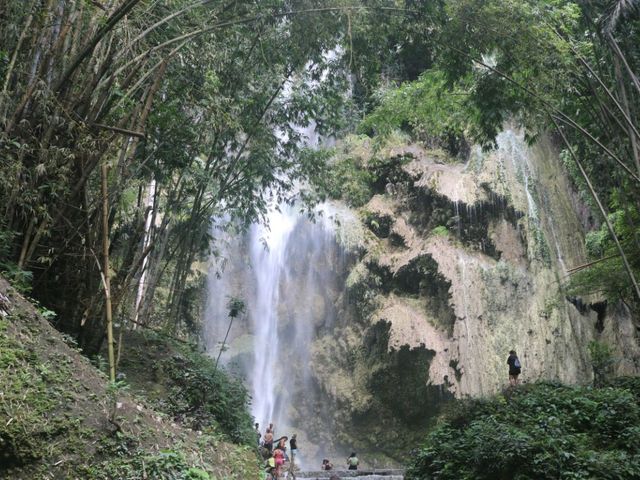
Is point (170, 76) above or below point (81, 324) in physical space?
above

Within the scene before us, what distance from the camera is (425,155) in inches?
766

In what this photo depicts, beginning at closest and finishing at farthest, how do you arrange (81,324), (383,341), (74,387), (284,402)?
(74,387) → (81,324) → (383,341) → (284,402)

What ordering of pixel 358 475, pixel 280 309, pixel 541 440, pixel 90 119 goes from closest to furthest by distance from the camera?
1. pixel 90 119
2. pixel 541 440
3. pixel 358 475
4. pixel 280 309

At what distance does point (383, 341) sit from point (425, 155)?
6691 mm

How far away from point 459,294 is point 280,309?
21.9 feet

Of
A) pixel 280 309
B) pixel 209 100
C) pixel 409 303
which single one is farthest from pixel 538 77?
pixel 280 309

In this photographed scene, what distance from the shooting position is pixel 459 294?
15898mm

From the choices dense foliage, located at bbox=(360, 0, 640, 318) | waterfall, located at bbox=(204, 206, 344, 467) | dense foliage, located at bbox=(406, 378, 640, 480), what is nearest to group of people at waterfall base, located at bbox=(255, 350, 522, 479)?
dense foliage, located at bbox=(406, 378, 640, 480)

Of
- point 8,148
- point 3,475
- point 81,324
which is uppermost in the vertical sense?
point 8,148

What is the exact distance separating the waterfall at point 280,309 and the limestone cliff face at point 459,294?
0.78 meters

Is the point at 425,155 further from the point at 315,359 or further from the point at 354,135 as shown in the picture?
Answer: the point at 315,359

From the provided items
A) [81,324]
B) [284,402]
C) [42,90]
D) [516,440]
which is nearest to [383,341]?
[284,402]

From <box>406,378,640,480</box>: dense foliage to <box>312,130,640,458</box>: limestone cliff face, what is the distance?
640 cm

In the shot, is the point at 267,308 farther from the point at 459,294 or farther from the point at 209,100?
the point at 209,100
